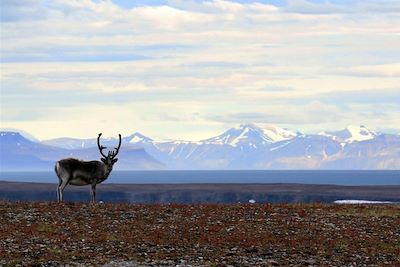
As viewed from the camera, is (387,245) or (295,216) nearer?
(387,245)

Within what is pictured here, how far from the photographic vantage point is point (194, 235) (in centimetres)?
3603

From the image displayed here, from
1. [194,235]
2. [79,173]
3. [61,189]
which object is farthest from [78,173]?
[194,235]

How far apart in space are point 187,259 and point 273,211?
10.9m

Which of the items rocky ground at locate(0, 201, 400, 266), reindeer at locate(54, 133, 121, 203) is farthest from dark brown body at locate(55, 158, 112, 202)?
rocky ground at locate(0, 201, 400, 266)

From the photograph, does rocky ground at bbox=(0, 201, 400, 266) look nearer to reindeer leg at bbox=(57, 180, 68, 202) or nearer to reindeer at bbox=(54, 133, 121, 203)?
reindeer leg at bbox=(57, 180, 68, 202)

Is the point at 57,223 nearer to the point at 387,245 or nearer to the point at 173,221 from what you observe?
the point at 173,221

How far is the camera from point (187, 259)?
3209cm

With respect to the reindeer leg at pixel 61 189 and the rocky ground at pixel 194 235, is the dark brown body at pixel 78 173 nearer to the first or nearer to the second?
the reindeer leg at pixel 61 189

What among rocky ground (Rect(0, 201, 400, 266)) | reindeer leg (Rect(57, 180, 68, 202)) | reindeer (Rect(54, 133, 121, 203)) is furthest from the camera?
reindeer (Rect(54, 133, 121, 203))

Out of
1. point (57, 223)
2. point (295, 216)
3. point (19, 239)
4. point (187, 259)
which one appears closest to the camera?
point (187, 259)

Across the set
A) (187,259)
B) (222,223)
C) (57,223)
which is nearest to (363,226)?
(222,223)

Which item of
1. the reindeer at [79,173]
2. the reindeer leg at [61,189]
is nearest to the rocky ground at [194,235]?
the reindeer leg at [61,189]

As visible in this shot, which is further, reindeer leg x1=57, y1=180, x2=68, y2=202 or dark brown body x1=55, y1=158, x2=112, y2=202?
dark brown body x1=55, y1=158, x2=112, y2=202

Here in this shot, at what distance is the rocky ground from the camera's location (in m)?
32.2
